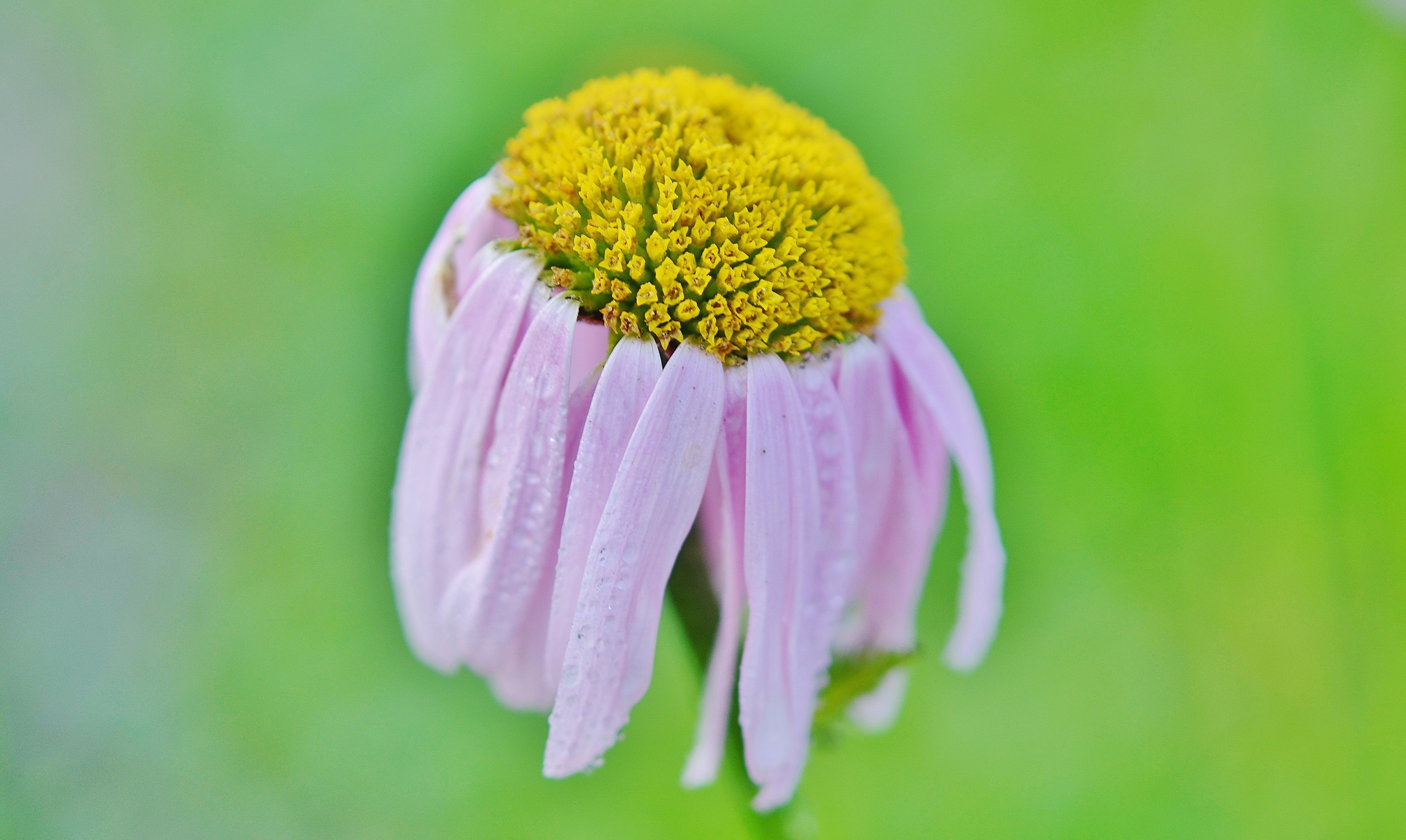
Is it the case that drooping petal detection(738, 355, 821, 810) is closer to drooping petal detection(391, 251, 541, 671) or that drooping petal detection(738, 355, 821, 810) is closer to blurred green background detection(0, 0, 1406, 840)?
drooping petal detection(391, 251, 541, 671)

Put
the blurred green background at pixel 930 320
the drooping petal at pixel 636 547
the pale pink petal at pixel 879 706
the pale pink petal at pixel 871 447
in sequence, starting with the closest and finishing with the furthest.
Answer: the drooping petal at pixel 636 547 → the pale pink petal at pixel 871 447 → the pale pink petal at pixel 879 706 → the blurred green background at pixel 930 320

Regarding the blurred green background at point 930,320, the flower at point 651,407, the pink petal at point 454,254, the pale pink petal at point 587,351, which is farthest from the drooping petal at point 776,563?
the blurred green background at point 930,320

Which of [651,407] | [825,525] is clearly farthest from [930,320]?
[651,407]

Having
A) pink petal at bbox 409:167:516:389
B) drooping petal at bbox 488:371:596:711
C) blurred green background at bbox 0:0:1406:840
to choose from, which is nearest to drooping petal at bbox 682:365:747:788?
drooping petal at bbox 488:371:596:711

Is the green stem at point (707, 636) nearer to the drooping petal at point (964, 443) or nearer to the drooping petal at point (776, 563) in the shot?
the drooping petal at point (776, 563)

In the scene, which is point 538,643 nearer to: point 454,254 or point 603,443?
point 603,443

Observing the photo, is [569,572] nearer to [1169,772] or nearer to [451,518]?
[451,518]

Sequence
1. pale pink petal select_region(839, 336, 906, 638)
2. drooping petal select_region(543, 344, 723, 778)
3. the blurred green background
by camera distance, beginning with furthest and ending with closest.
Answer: the blurred green background < pale pink petal select_region(839, 336, 906, 638) < drooping petal select_region(543, 344, 723, 778)
